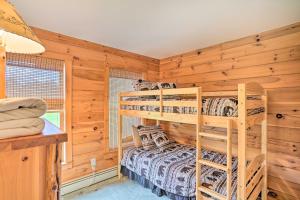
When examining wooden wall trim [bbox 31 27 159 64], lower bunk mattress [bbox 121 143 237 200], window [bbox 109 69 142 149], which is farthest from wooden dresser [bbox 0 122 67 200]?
window [bbox 109 69 142 149]

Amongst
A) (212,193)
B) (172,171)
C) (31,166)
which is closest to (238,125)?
(212,193)

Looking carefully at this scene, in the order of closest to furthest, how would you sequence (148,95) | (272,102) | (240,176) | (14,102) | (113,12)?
(14,102), (240,176), (113,12), (272,102), (148,95)

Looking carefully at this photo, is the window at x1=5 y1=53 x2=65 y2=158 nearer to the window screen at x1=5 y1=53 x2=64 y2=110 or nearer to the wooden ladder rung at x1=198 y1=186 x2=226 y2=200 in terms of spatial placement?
the window screen at x1=5 y1=53 x2=64 y2=110

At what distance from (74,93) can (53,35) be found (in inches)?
32.6

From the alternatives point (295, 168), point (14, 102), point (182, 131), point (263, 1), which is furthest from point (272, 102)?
point (14, 102)

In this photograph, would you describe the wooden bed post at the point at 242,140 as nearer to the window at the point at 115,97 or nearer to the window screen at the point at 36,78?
the window at the point at 115,97

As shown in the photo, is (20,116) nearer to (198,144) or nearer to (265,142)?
(198,144)

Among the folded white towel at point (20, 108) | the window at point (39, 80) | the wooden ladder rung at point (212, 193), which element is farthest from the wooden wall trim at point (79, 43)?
the wooden ladder rung at point (212, 193)

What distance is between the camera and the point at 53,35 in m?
2.42

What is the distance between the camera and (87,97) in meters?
2.76

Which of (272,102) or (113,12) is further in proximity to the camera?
(272,102)

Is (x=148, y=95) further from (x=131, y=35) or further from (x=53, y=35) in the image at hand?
(x=53, y=35)

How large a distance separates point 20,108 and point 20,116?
0.03 m

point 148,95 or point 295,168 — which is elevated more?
point 148,95
